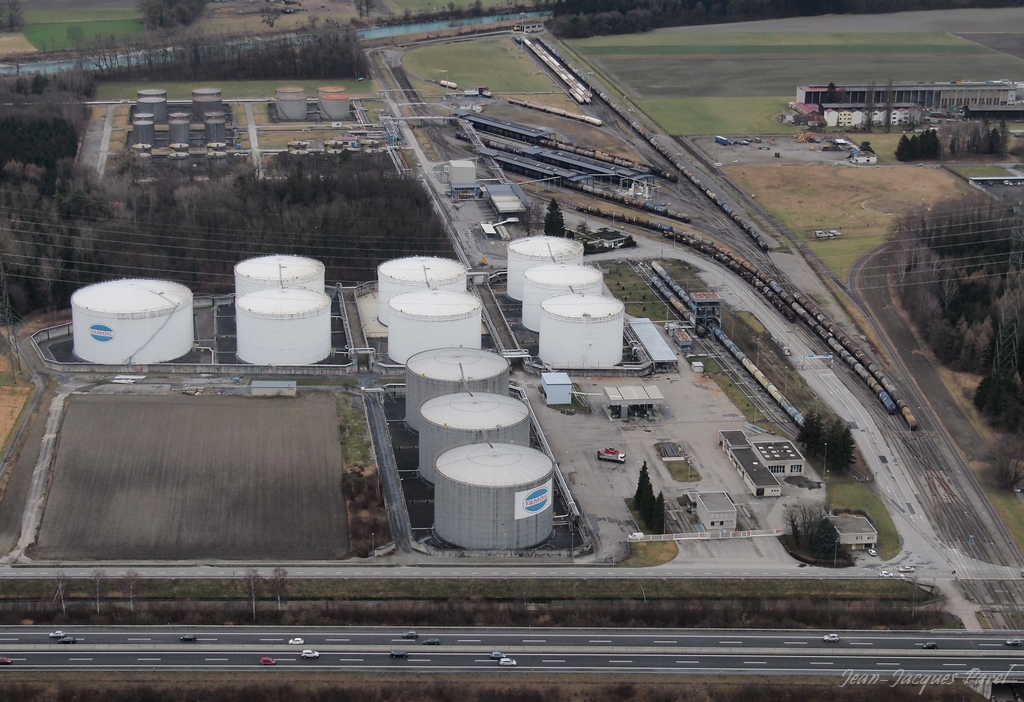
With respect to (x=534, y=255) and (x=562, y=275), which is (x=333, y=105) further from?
(x=562, y=275)

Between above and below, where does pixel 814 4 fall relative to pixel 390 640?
above

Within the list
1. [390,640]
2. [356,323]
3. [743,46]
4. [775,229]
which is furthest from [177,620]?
[743,46]

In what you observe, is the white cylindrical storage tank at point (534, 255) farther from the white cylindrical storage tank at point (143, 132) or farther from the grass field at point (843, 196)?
the white cylindrical storage tank at point (143, 132)

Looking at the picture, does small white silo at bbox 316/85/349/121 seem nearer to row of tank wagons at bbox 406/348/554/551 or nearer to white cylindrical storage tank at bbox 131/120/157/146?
white cylindrical storage tank at bbox 131/120/157/146

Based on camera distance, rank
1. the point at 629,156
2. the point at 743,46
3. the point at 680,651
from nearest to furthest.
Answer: the point at 680,651 < the point at 629,156 < the point at 743,46

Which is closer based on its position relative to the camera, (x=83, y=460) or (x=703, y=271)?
(x=83, y=460)

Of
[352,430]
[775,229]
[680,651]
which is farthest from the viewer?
[775,229]

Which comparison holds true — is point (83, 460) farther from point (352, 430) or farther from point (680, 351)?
point (680, 351)

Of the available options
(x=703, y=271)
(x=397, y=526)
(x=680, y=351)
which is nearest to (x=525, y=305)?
(x=680, y=351)
